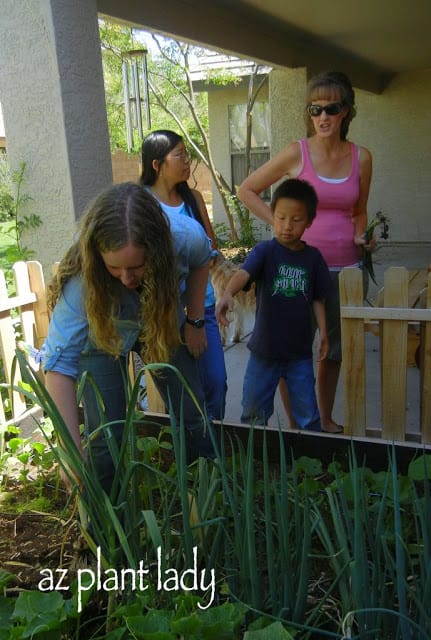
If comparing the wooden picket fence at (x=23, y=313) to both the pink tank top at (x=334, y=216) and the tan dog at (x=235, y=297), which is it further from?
the tan dog at (x=235, y=297)

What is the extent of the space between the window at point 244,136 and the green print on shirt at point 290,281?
377 inches

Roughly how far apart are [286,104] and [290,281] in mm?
5066

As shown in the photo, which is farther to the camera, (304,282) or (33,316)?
(33,316)

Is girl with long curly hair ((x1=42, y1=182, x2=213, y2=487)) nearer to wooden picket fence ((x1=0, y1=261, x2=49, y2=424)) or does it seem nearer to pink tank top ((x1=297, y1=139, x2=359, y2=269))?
pink tank top ((x1=297, y1=139, x2=359, y2=269))

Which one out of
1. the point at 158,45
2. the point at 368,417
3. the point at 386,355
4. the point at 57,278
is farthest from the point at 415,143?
the point at 57,278

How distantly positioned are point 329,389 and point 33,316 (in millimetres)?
1646

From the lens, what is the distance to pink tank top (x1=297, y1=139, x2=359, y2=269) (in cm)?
271

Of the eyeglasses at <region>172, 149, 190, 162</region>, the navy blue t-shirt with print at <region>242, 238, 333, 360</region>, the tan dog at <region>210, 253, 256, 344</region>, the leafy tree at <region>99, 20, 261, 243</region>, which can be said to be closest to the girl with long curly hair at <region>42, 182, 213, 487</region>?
the navy blue t-shirt with print at <region>242, 238, 333, 360</region>

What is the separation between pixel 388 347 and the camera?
2.59 meters

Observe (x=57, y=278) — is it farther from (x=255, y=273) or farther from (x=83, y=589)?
(x=255, y=273)

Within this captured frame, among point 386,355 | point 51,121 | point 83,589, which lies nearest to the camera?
point 83,589

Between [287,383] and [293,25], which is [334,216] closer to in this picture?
[287,383]

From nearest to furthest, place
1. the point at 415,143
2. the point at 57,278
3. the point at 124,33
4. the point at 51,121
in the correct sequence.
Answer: the point at 57,278
the point at 51,121
the point at 124,33
the point at 415,143

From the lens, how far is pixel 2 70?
3.33 meters
